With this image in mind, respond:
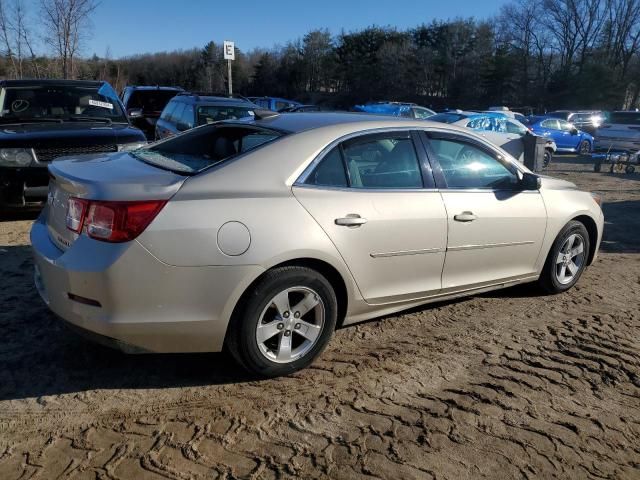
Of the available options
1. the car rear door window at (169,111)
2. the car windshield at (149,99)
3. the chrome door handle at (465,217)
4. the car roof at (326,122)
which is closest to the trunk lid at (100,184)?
the car roof at (326,122)

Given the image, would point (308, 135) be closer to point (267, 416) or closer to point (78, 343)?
point (267, 416)

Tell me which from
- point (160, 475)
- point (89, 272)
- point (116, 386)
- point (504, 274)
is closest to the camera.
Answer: point (160, 475)

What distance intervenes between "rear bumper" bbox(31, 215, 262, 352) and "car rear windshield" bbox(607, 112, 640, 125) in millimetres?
19703

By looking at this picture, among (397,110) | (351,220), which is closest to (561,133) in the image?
(397,110)

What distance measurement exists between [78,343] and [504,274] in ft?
10.5

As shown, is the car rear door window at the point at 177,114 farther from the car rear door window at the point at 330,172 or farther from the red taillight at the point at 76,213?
the red taillight at the point at 76,213

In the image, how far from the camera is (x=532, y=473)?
2637 mm

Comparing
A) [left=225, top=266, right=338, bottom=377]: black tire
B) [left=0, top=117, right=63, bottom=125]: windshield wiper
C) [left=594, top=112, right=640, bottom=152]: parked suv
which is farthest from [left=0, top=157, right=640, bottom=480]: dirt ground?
[left=594, top=112, right=640, bottom=152]: parked suv

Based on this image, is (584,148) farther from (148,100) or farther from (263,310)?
(263,310)

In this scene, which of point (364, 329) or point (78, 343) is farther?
point (364, 329)

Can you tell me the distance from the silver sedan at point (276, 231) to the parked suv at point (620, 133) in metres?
15.9

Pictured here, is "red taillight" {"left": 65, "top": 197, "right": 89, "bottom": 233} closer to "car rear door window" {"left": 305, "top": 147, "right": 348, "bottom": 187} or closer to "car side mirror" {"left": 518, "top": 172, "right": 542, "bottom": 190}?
"car rear door window" {"left": 305, "top": 147, "right": 348, "bottom": 187}

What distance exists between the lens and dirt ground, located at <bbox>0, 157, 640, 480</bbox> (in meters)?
2.65

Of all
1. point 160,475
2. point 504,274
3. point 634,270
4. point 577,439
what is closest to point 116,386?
point 160,475
